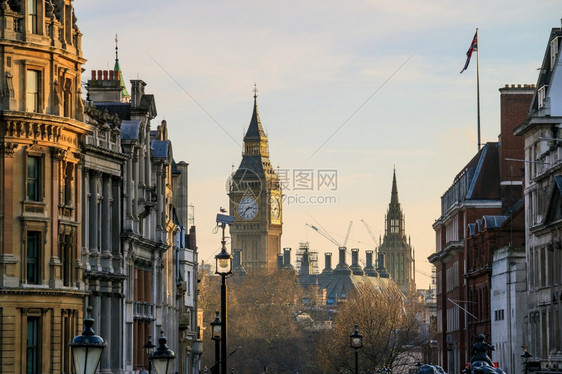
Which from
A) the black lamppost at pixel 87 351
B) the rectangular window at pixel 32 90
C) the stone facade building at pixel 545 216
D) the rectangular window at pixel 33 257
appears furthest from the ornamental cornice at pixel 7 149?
the stone facade building at pixel 545 216

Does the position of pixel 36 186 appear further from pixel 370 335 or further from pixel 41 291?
pixel 370 335

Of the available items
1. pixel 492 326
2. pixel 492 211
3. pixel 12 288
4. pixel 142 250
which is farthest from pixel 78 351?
pixel 492 211

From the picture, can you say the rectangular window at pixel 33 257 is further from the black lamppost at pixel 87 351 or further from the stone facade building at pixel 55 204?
the black lamppost at pixel 87 351

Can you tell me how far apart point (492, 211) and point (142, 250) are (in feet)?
148

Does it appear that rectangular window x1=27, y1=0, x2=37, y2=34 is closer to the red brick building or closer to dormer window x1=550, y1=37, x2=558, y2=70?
dormer window x1=550, y1=37, x2=558, y2=70

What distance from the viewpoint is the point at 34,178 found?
192ft

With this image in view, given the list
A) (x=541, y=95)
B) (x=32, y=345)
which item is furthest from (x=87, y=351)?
(x=541, y=95)

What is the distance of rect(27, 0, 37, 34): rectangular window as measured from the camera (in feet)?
191

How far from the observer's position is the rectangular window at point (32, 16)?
58281mm

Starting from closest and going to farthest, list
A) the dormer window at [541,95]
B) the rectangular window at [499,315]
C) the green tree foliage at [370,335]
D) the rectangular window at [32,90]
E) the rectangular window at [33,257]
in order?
the rectangular window at [33,257]
the rectangular window at [32,90]
the dormer window at [541,95]
the rectangular window at [499,315]
the green tree foliage at [370,335]

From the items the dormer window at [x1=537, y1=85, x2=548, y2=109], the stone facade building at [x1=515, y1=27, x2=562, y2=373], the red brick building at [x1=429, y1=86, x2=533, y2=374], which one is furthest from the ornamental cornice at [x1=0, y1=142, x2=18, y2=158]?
the red brick building at [x1=429, y1=86, x2=533, y2=374]

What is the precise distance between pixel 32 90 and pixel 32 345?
8634 millimetres

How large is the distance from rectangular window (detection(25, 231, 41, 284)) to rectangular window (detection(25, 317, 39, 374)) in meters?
1.38

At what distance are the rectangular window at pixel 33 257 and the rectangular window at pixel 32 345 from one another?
4.54 ft
